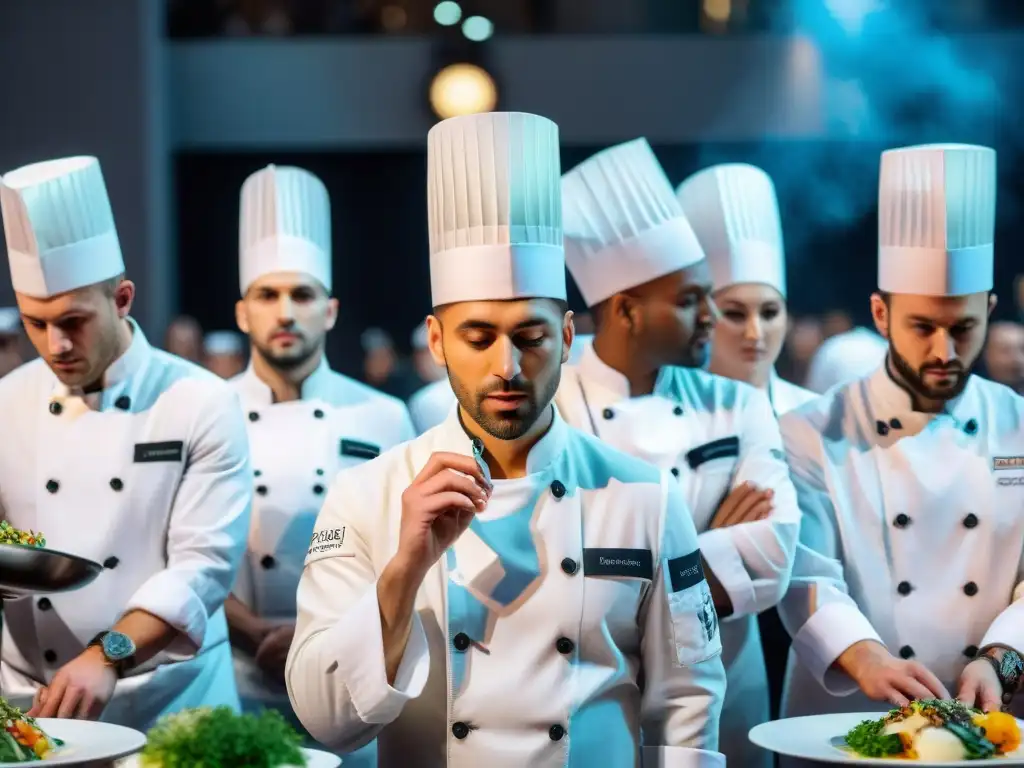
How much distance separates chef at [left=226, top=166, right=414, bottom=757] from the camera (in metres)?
4.05

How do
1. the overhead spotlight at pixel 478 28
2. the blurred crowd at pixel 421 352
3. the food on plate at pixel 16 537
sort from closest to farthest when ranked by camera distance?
the food on plate at pixel 16 537
the blurred crowd at pixel 421 352
the overhead spotlight at pixel 478 28

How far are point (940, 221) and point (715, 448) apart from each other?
669mm

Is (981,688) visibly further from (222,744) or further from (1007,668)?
(222,744)

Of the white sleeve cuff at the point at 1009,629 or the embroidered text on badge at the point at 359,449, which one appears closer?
the white sleeve cuff at the point at 1009,629

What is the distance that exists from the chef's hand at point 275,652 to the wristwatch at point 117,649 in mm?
981

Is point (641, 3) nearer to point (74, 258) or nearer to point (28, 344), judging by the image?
point (28, 344)

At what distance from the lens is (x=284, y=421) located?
4.20m

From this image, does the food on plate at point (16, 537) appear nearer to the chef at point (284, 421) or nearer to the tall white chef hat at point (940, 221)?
the chef at point (284, 421)

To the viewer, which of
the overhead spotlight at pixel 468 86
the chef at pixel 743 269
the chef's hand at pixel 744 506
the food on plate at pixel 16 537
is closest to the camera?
the food on plate at pixel 16 537

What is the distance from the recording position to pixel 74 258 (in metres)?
3.18

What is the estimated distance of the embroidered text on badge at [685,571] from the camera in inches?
97.1

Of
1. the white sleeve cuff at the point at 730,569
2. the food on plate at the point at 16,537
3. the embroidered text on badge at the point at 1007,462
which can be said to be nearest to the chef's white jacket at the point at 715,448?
the white sleeve cuff at the point at 730,569

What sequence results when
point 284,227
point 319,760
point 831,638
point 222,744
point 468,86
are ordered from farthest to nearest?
point 468,86 < point 284,227 < point 831,638 < point 319,760 < point 222,744

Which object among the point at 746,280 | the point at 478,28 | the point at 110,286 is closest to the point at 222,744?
the point at 110,286
